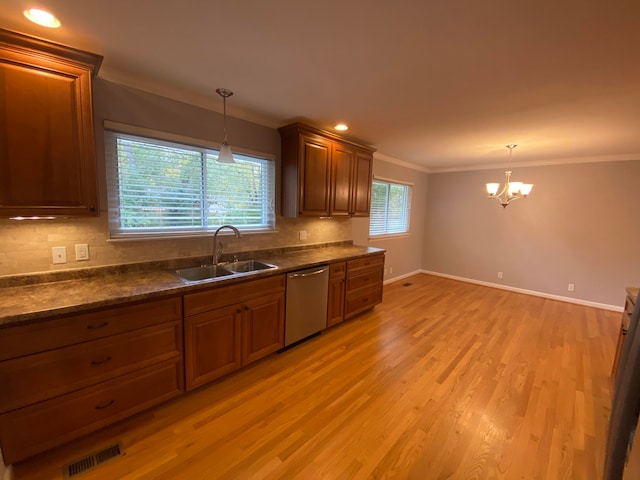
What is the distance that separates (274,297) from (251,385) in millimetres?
740

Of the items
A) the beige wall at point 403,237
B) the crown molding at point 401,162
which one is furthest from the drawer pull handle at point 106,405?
the crown molding at point 401,162

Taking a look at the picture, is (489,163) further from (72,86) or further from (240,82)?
(72,86)

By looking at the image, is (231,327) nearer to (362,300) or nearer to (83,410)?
(83,410)

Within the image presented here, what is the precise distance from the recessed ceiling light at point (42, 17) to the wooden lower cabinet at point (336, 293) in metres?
2.69

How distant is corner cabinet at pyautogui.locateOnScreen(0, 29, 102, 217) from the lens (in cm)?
147

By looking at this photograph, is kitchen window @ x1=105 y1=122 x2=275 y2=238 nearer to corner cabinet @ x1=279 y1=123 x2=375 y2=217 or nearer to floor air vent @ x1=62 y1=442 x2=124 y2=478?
corner cabinet @ x1=279 y1=123 x2=375 y2=217

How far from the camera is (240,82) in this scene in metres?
2.12

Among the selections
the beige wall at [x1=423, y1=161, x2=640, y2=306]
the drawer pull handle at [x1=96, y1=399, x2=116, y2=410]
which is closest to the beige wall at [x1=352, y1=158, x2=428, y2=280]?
the beige wall at [x1=423, y1=161, x2=640, y2=306]

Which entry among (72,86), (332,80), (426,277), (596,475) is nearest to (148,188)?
(72,86)

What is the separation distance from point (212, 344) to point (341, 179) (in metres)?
2.37

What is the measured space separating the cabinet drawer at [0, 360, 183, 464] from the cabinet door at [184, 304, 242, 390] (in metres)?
0.10

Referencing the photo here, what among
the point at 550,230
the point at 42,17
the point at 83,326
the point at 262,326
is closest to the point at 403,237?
the point at 550,230

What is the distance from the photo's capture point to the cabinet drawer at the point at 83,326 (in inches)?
54.5

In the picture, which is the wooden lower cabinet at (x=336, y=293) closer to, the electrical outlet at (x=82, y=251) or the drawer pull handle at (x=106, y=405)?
the drawer pull handle at (x=106, y=405)
